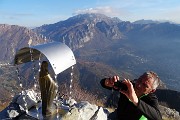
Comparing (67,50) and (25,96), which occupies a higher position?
(67,50)

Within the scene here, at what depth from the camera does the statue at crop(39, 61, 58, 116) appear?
10133mm

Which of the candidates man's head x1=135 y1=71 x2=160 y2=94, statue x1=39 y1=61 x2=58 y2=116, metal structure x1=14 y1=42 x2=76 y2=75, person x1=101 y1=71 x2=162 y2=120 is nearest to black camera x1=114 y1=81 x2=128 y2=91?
person x1=101 y1=71 x2=162 y2=120

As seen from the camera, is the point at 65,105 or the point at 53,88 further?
the point at 65,105

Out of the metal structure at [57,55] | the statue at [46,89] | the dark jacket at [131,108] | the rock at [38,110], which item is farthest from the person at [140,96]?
the rock at [38,110]

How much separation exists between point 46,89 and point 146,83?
20.6ft

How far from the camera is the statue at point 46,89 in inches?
399

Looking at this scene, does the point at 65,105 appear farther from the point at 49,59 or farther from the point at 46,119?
the point at 49,59

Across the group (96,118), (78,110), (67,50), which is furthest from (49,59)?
(96,118)

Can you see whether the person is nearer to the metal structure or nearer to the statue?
the metal structure

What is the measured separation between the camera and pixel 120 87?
423cm

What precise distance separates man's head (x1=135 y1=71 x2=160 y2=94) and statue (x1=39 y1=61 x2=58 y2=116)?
5.91 m

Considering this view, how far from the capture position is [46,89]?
33.5ft

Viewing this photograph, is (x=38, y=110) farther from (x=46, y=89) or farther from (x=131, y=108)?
(x=131, y=108)

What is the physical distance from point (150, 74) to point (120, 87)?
1.70 feet
